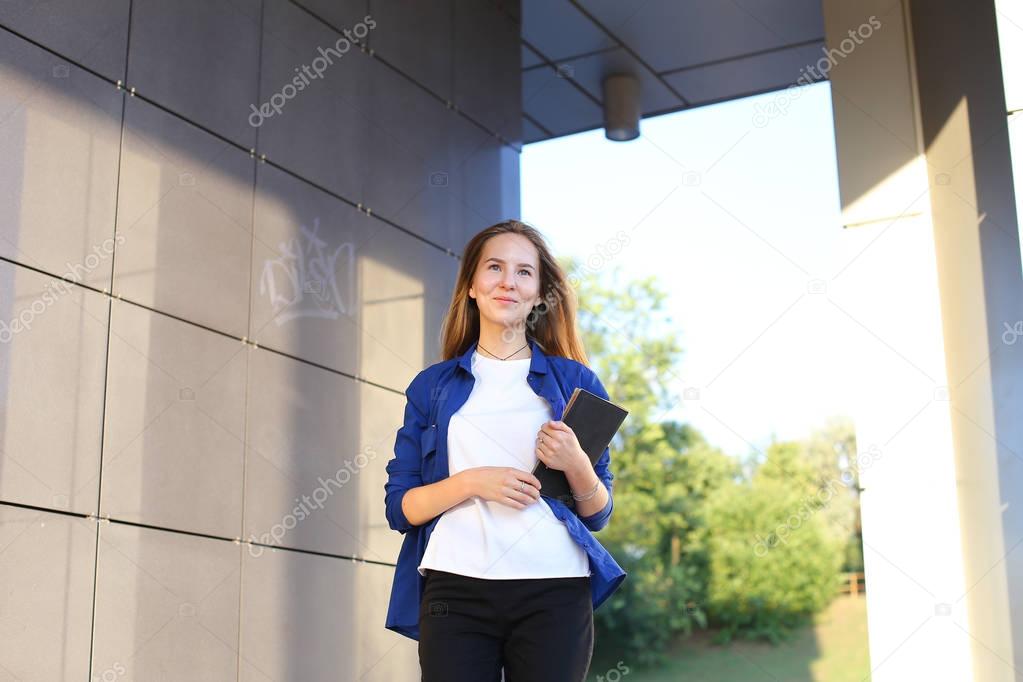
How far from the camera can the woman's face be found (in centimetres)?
206

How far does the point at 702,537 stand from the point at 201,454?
11.5 m

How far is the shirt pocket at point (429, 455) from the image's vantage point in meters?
1.98

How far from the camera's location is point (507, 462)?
1922 millimetres

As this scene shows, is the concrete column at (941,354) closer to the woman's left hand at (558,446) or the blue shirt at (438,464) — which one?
the blue shirt at (438,464)

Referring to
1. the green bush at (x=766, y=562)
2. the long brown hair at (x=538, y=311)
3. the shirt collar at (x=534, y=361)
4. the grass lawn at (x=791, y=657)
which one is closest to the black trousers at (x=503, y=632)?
the shirt collar at (x=534, y=361)

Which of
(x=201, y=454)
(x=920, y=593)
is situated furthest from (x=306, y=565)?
(x=920, y=593)

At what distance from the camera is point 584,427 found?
1.87 m

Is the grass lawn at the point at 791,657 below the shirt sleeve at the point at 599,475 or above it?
below

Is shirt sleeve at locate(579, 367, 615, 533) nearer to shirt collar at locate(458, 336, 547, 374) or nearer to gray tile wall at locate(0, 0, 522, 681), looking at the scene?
shirt collar at locate(458, 336, 547, 374)

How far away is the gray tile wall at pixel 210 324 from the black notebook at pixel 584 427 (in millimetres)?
Answer: 1258

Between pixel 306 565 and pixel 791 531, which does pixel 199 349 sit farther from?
pixel 791 531

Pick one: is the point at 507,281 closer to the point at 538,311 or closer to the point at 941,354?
the point at 538,311

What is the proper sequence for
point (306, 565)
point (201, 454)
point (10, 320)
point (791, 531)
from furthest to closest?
point (791, 531) → point (306, 565) → point (201, 454) → point (10, 320)

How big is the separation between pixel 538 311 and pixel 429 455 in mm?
380
